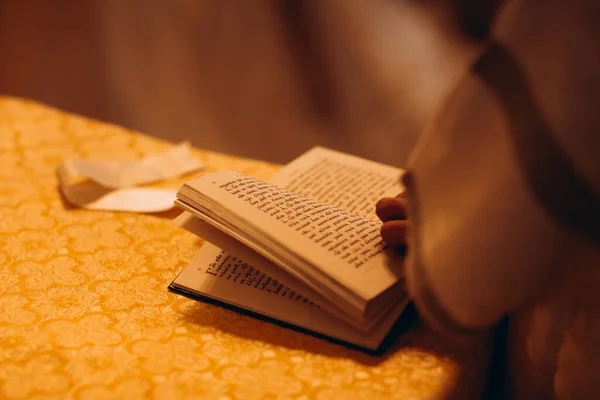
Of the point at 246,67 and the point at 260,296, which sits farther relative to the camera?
the point at 246,67

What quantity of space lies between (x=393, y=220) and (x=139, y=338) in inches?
11.7

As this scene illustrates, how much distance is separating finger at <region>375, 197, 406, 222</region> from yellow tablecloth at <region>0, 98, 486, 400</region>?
125mm

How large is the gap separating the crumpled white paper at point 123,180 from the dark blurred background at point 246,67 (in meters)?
0.63

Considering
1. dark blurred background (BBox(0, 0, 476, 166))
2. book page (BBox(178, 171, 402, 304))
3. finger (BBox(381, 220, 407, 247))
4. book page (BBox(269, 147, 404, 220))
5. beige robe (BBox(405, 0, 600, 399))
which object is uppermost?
beige robe (BBox(405, 0, 600, 399))

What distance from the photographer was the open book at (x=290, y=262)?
642 mm

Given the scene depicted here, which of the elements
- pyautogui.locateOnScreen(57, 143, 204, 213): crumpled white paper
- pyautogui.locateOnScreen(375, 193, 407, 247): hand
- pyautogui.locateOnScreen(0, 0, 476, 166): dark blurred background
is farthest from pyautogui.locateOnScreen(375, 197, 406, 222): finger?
pyautogui.locateOnScreen(0, 0, 476, 166): dark blurred background

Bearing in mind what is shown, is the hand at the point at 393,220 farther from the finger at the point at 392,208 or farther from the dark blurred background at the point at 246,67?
the dark blurred background at the point at 246,67

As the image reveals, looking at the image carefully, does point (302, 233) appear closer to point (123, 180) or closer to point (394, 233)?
point (394, 233)

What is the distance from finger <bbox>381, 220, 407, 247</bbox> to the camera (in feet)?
2.22

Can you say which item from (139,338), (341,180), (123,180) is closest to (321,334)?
(139,338)

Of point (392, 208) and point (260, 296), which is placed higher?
point (392, 208)

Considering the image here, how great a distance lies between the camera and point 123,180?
3.30 feet

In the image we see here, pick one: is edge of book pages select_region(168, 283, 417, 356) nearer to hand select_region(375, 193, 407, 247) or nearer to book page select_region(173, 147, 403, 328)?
hand select_region(375, 193, 407, 247)

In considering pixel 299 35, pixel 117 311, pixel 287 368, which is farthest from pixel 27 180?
pixel 299 35
